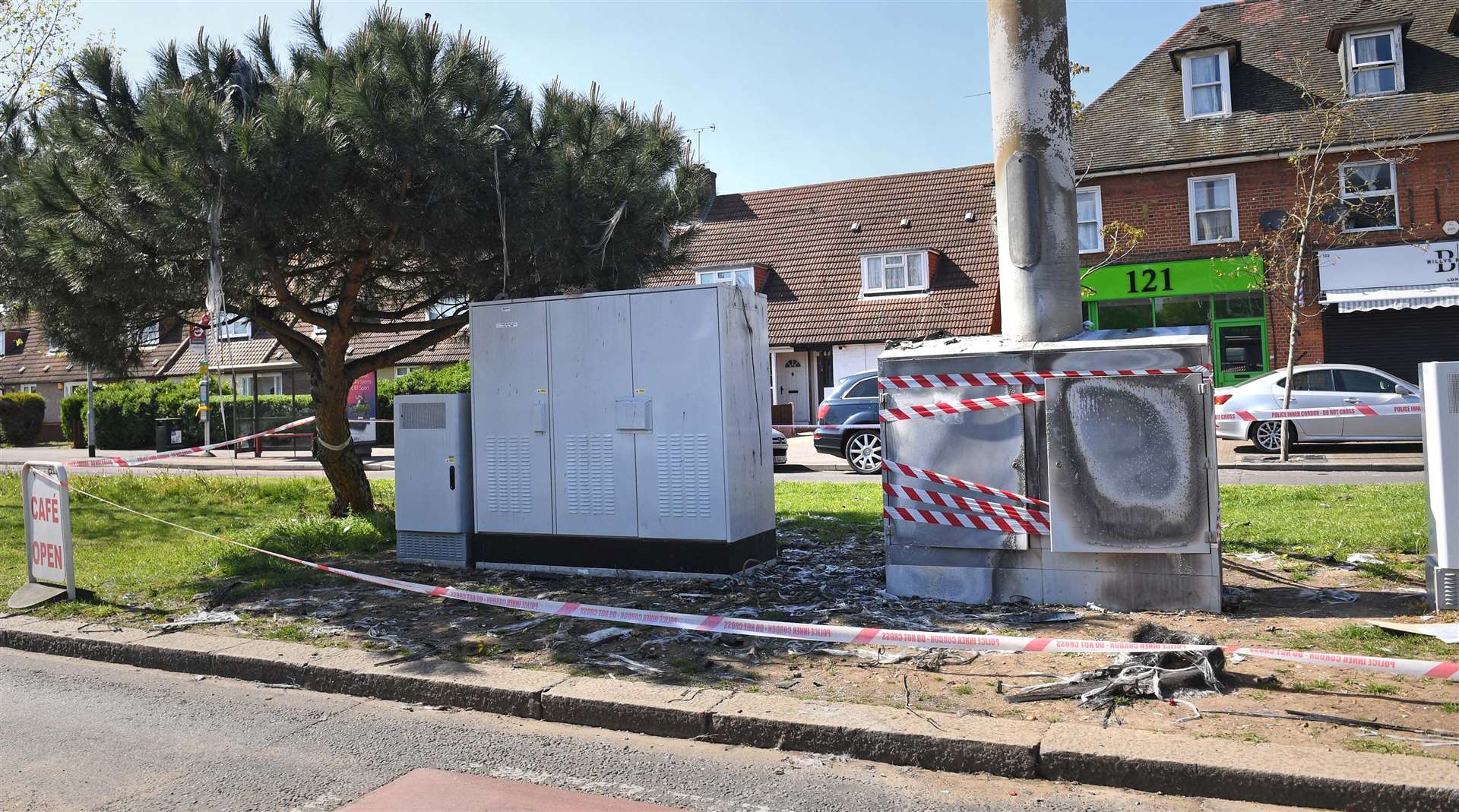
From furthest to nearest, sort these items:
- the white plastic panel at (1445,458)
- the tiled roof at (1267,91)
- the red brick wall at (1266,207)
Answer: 1. the tiled roof at (1267,91)
2. the red brick wall at (1266,207)
3. the white plastic panel at (1445,458)

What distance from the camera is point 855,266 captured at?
31531 mm

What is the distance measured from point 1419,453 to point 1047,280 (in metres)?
13.1

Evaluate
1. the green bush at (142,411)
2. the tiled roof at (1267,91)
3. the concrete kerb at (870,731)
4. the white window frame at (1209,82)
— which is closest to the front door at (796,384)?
the tiled roof at (1267,91)

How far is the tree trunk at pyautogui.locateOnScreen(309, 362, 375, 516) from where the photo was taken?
1077 centimetres

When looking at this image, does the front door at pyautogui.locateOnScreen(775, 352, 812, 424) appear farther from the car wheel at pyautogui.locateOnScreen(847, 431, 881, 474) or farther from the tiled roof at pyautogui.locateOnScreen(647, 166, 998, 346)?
the car wheel at pyautogui.locateOnScreen(847, 431, 881, 474)

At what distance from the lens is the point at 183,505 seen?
46.4 ft

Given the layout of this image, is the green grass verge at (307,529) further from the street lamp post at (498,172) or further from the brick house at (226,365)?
the brick house at (226,365)

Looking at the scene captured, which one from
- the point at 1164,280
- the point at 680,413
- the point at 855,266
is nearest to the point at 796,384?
the point at 855,266

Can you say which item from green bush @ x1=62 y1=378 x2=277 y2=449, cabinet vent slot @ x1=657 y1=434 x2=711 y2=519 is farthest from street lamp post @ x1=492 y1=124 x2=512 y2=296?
green bush @ x1=62 y1=378 x2=277 y2=449

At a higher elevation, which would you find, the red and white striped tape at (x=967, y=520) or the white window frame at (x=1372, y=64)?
the white window frame at (x=1372, y=64)

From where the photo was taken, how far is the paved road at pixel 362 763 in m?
4.23

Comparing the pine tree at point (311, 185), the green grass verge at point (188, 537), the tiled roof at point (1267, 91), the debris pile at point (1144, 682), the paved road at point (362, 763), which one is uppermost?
the tiled roof at point (1267, 91)

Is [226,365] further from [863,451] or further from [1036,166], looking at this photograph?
[1036,166]

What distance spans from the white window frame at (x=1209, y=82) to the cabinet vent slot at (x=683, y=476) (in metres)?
22.7
